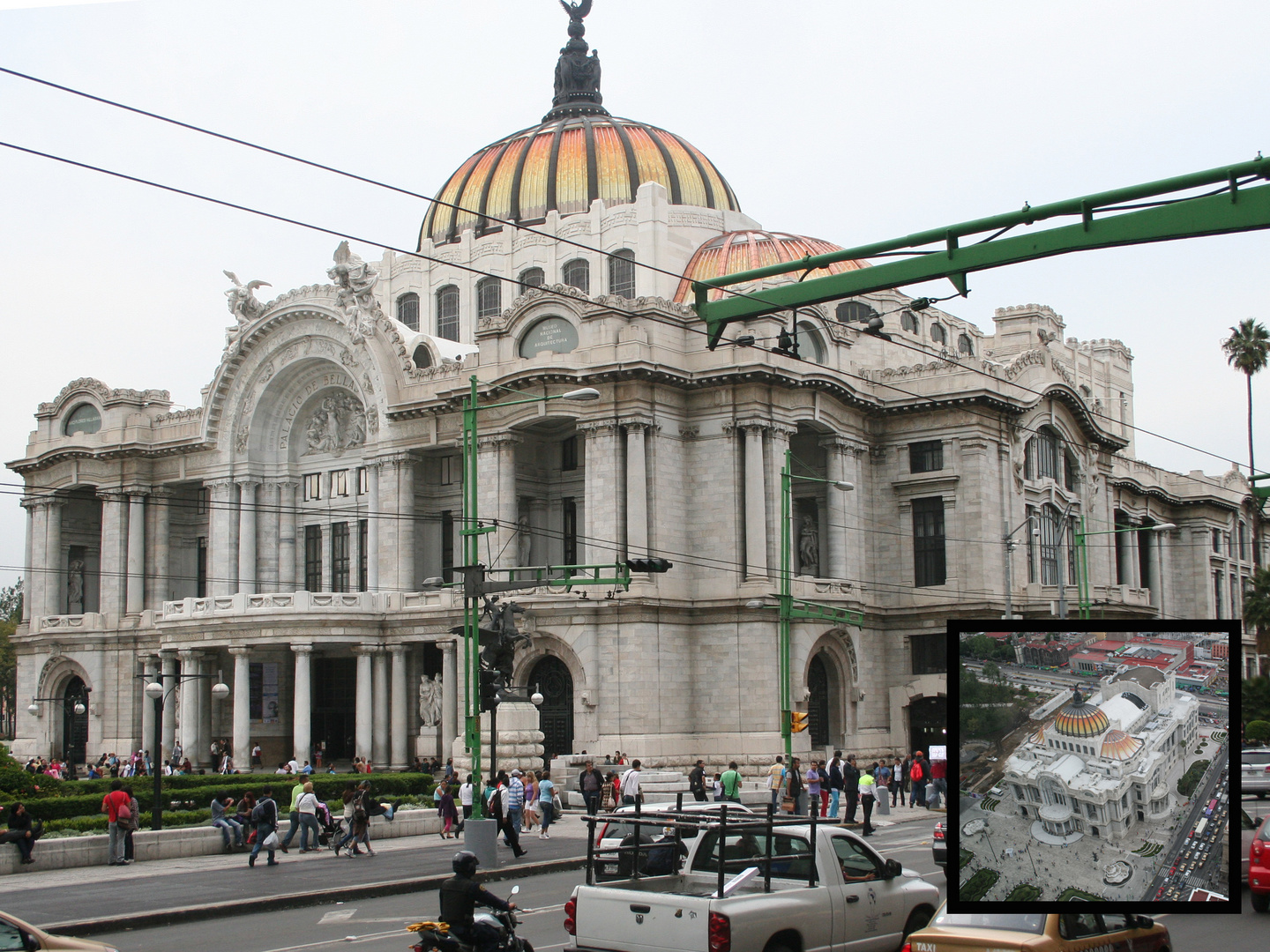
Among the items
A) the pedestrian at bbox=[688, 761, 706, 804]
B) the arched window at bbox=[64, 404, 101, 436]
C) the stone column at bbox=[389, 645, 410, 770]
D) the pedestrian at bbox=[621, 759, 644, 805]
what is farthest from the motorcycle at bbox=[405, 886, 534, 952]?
the arched window at bbox=[64, 404, 101, 436]

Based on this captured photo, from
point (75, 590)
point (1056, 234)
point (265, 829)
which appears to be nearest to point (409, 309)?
point (75, 590)

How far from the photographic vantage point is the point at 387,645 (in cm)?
5316

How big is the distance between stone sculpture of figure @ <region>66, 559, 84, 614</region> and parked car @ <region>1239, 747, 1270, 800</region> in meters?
47.4

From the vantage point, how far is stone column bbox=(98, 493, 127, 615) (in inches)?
2435

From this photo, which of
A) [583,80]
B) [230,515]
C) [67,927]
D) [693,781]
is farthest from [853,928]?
[583,80]

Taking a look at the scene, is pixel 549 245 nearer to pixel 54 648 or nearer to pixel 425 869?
pixel 54 648

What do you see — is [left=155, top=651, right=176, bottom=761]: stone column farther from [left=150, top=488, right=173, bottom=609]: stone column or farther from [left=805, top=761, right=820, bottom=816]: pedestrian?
[left=805, top=761, right=820, bottom=816]: pedestrian

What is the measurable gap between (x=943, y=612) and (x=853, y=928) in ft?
131

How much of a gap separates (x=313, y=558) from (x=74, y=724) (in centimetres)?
1399

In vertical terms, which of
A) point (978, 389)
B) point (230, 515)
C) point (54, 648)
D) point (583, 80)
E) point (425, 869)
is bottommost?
point (425, 869)

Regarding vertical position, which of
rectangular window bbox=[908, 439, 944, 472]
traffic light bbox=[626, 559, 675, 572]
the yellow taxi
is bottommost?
the yellow taxi

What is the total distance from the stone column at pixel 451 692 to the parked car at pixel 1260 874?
111ft

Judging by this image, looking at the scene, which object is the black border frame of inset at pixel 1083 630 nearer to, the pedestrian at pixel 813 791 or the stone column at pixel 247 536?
the pedestrian at pixel 813 791

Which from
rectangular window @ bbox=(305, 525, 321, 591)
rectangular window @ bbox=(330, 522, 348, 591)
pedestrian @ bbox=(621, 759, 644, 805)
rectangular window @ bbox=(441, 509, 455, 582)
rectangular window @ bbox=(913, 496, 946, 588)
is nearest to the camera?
pedestrian @ bbox=(621, 759, 644, 805)
